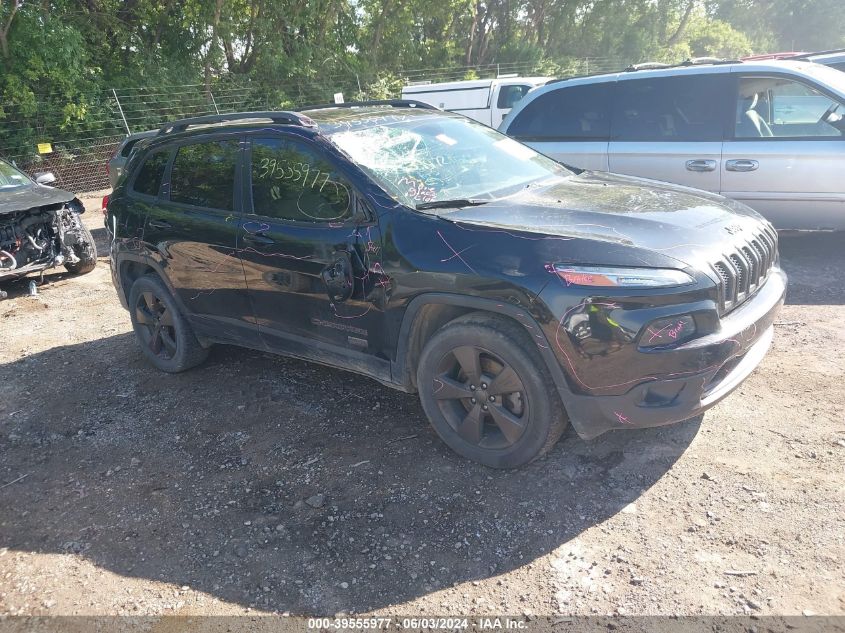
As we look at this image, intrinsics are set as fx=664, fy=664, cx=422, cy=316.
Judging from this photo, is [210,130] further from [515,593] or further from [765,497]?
[765,497]

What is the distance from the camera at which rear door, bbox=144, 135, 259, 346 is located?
417cm

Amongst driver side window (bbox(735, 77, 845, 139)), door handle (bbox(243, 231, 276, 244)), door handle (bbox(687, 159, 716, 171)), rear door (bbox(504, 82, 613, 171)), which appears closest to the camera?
door handle (bbox(243, 231, 276, 244))

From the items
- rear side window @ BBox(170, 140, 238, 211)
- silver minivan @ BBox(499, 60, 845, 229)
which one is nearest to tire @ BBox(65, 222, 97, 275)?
rear side window @ BBox(170, 140, 238, 211)

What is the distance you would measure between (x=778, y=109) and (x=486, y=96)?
29.5ft

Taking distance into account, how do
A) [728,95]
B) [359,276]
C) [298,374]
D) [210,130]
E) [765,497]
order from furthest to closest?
[728,95], [298,374], [210,130], [359,276], [765,497]

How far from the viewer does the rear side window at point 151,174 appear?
474 centimetres

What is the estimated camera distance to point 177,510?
337 cm

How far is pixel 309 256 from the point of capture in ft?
12.1

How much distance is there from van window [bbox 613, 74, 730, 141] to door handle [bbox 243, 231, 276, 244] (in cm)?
412

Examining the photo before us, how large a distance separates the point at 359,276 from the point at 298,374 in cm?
150

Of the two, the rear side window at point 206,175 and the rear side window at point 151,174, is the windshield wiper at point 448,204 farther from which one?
the rear side window at point 151,174

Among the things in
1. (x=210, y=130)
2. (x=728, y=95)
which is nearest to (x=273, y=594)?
(x=210, y=130)

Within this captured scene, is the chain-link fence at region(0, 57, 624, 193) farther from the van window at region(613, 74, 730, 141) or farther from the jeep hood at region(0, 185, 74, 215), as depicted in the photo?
the van window at region(613, 74, 730, 141)

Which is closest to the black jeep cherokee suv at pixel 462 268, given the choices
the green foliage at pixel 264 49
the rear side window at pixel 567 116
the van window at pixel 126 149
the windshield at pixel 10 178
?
the rear side window at pixel 567 116
